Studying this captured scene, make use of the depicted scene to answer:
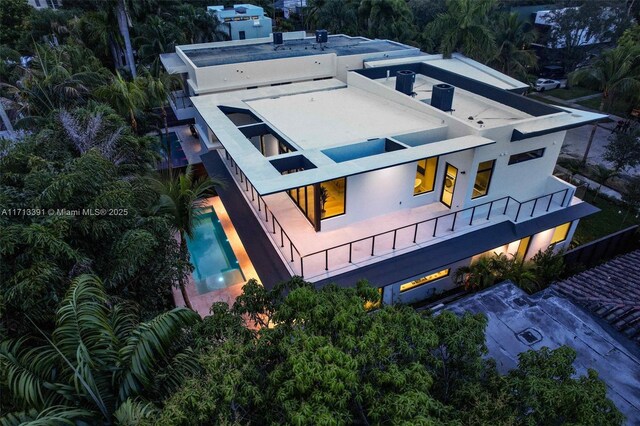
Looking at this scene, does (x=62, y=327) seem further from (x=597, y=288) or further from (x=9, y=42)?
(x=9, y=42)

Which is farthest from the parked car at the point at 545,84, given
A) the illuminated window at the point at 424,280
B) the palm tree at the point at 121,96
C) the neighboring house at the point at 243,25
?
the palm tree at the point at 121,96

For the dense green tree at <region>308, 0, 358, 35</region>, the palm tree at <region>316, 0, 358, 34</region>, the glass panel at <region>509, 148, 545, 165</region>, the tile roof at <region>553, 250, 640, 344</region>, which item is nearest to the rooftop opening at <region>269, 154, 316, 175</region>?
the glass panel at <region>509, 148, 545, 165</region>

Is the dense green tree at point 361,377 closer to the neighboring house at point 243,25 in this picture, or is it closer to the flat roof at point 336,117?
the flat roof at point 336,117

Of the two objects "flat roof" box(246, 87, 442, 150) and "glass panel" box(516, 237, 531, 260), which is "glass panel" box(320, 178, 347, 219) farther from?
"glass panel" box(516, 237, 531, 260)

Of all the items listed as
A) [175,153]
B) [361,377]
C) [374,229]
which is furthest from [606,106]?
[361,377]

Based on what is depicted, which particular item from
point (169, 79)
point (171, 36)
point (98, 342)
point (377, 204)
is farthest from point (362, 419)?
point (171, 36)

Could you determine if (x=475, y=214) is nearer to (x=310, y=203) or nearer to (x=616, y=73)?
(x=310, y=203)
